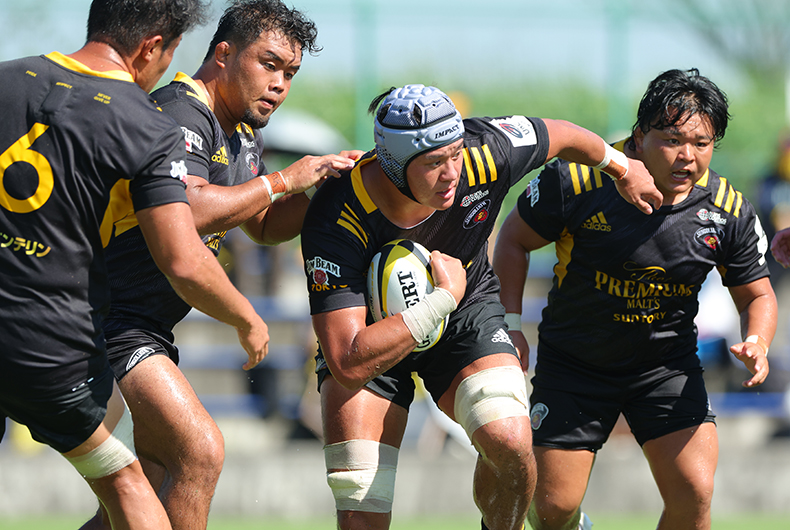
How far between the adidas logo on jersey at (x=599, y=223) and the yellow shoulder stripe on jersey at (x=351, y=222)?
4.52 ft

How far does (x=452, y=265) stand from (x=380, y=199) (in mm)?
480

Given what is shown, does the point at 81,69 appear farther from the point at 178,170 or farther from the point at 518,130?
the point at 518,130

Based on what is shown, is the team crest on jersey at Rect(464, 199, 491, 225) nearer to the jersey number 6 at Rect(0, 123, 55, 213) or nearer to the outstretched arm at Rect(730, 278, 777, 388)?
the outstretched arm at Rect(730, 278, 777, 388)

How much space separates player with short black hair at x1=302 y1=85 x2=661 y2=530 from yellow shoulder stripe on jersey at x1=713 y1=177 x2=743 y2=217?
1.48 feet

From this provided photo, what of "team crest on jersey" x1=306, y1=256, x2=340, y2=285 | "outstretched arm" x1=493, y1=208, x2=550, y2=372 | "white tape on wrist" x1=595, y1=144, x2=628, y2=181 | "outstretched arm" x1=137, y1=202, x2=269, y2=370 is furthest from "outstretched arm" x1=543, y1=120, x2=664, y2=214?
"outstretched arm" x1=137, y1=202, x2=269, y2=370

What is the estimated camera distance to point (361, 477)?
4527mm

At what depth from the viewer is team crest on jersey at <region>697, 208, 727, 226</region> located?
16.7 ft

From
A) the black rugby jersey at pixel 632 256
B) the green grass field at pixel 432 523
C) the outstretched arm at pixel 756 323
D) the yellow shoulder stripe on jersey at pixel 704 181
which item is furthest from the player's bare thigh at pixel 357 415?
the green grass field at pixel 432 523

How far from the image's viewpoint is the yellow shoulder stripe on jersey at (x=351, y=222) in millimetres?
4449

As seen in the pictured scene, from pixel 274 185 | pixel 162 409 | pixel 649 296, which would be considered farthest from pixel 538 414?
pixel 162 409

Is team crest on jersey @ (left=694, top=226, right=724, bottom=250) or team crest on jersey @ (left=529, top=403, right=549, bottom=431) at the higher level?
team crest on jersey @ (left=694, top=226, right=724, bottom=250)

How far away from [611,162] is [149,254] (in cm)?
241

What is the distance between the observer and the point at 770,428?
10.6 metres

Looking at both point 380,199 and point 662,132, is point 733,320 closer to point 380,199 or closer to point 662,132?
point 662,132
